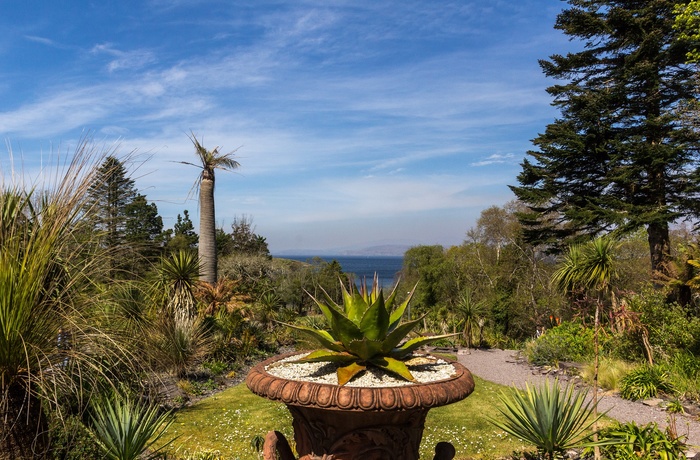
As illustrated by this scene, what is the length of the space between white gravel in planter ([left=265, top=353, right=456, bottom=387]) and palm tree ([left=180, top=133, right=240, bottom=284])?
11224 mm

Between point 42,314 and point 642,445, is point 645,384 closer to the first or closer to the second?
point 642,445

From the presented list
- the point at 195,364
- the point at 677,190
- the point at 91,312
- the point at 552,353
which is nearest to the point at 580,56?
the point at 677,190

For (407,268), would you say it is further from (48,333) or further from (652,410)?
(48,333)

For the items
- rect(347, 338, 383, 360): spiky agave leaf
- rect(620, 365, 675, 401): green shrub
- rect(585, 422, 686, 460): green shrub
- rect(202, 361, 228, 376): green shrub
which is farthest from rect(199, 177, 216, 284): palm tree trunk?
rect(347, 338, 383, 360): spiky agave leaf

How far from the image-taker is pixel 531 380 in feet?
22.3

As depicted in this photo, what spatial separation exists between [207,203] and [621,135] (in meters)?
14.7

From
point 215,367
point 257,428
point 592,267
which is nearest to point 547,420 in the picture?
point 257,428

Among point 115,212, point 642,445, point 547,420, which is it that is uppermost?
point 115,212

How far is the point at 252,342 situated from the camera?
1184cm

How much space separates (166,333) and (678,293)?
493 inches

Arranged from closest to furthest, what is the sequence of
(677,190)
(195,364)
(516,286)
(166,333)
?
(166,333) → (195,364) → (677,190) → (516,286)

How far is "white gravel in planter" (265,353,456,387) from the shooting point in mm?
2561

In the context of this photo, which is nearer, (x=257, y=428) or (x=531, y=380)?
(x=257, y=428)

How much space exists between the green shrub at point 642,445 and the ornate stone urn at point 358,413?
2.51 m
